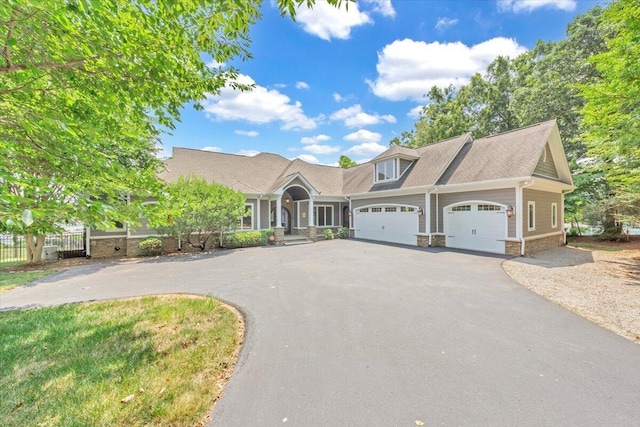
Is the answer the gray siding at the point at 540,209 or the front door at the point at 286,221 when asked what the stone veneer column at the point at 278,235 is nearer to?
the front door at the point at 286,221

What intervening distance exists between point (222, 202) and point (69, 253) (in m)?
8.11

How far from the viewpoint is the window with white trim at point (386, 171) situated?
57.7 feet

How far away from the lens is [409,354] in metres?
3.88

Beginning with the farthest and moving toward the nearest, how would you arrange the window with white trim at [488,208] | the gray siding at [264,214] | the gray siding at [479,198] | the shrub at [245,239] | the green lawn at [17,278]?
1. the gray siding at [264,214]
2. the shrub at [245,239]
3. the window with white trim at [488,208]
4. the gray siding at [479,198]
5. the green lawn at [17,278]

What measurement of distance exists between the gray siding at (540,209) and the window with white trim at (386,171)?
7127mm

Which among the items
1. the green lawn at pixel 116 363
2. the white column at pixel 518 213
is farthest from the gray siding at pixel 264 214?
the white column at pixel 518 213

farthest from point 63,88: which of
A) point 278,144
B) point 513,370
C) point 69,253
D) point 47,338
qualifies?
point 278,144

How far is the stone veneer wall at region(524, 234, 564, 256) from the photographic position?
12264mm

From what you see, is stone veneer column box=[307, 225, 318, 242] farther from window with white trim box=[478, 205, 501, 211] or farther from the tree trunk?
the tree trunk

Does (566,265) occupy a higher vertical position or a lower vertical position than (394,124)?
lower

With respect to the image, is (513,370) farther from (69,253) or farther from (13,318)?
(69,253)

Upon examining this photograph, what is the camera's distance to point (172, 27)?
396 centimetres

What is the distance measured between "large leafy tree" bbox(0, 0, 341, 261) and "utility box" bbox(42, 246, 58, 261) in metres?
13.2

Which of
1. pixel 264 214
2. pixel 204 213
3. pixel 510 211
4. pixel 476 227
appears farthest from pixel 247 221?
pixel 510 211
